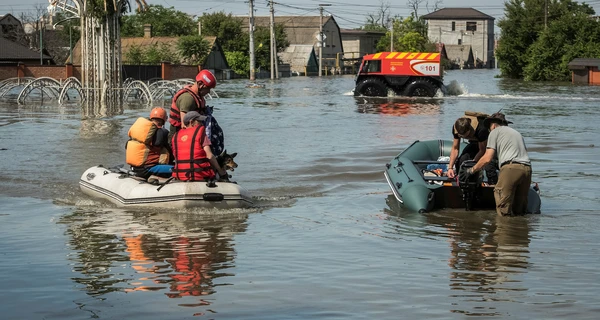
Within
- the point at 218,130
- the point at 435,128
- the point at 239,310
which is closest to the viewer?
the point at 239,310

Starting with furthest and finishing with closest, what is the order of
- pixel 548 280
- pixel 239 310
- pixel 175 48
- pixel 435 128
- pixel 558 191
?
1. pixel 175 48
2. pixel 435 128
3. pixel 558 191
4. pixel 548 280
5. pixel 239 310

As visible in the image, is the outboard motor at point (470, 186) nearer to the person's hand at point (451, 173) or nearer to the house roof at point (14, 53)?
the person's hand at point (451, 173)

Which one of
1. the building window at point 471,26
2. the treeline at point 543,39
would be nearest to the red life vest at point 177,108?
the treeline at point 543,39

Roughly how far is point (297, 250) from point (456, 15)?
455 feet

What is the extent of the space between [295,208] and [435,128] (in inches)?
586

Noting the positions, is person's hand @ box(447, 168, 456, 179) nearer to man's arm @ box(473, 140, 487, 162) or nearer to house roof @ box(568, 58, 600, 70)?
man's arm @ box(473, 140, 487, 162)

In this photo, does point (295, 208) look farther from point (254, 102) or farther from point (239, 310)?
point (254, 102)

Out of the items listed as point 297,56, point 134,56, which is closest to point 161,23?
point 297,56

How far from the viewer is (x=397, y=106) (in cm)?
3731

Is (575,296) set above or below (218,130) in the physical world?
below

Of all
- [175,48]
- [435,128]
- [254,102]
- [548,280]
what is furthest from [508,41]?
[548,280]

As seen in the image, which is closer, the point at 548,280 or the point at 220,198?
the point at 548,280

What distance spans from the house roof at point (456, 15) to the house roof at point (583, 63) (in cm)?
8248

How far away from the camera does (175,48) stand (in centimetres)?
7294
